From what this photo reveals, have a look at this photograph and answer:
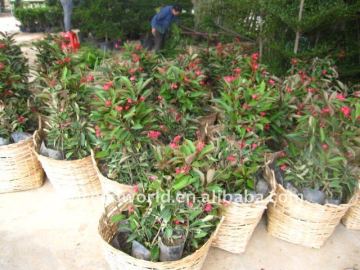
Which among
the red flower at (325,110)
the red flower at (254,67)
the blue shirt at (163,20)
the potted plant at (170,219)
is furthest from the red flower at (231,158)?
the blue shirt at (163,20)

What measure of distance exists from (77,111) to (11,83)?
2.21 feet

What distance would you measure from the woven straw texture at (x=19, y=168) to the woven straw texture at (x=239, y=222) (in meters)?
1.36

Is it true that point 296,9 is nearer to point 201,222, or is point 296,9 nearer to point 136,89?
point 136,89

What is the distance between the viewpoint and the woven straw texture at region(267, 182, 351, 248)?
5.89ft

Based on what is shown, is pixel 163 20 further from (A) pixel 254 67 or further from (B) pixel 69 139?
(B) pixel 69 139

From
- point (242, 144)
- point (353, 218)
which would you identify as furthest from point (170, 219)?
point (353, 218)

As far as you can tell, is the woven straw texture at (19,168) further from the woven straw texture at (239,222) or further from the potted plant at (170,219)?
the woven straw texture at (239,222)

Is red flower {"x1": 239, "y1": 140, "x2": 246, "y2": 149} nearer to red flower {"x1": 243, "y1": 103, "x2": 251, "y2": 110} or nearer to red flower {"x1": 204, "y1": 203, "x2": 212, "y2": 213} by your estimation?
red flower {"x1": 243, "y1": 103, "x2": 251, "y2": 110}

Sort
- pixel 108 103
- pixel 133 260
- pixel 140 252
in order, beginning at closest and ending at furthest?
pixel 133 260 → pixel 140 252 → pixel 108 103

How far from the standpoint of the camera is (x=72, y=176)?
7.23 ft

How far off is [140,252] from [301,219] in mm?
913

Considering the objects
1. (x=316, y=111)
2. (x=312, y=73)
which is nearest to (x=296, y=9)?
(x=312, y=73)

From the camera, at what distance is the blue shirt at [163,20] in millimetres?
5352

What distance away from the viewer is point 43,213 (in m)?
2.21
